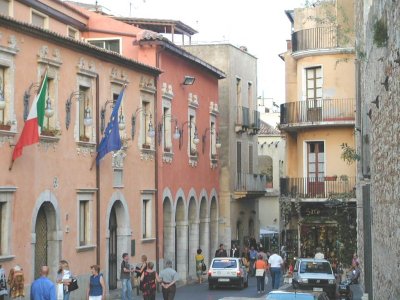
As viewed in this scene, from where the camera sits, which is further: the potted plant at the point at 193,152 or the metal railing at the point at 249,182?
the metal railing at the point at 249,182

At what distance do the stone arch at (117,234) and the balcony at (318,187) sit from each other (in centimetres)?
1386

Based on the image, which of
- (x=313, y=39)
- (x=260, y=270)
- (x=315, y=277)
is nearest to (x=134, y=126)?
(x=260, y=270)

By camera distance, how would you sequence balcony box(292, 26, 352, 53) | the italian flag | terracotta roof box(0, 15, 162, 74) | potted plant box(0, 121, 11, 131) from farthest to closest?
balcony box(292, 26, 352, 53) < terracotta roof box(0, 15, 162, 74) < the italian flag < potted plant box(0, 121, 11, 131)

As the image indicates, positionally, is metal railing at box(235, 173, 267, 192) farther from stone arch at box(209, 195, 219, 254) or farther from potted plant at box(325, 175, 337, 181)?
potted plant at box(325, 175, 337, 181)

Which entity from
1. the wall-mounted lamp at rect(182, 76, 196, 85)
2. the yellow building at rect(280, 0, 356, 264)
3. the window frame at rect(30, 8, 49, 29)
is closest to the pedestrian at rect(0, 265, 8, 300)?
the window frame at rect(30, 8, 49, 29)

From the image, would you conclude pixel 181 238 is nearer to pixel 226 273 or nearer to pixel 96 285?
pixel 226 273

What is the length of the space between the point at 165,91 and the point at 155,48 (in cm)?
184

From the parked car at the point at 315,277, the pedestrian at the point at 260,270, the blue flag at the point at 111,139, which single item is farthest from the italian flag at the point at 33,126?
the pedestrian at the point at 260,270

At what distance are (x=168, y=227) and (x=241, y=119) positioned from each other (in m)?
15.0

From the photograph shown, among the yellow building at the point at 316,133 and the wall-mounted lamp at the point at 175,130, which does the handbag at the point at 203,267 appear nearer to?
the yellow building at the point at 316,133

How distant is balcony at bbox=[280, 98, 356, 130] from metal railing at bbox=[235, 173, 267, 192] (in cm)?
513

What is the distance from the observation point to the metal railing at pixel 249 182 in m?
51.8

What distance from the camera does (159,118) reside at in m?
37.8

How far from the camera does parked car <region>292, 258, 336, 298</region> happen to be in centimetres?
3344
